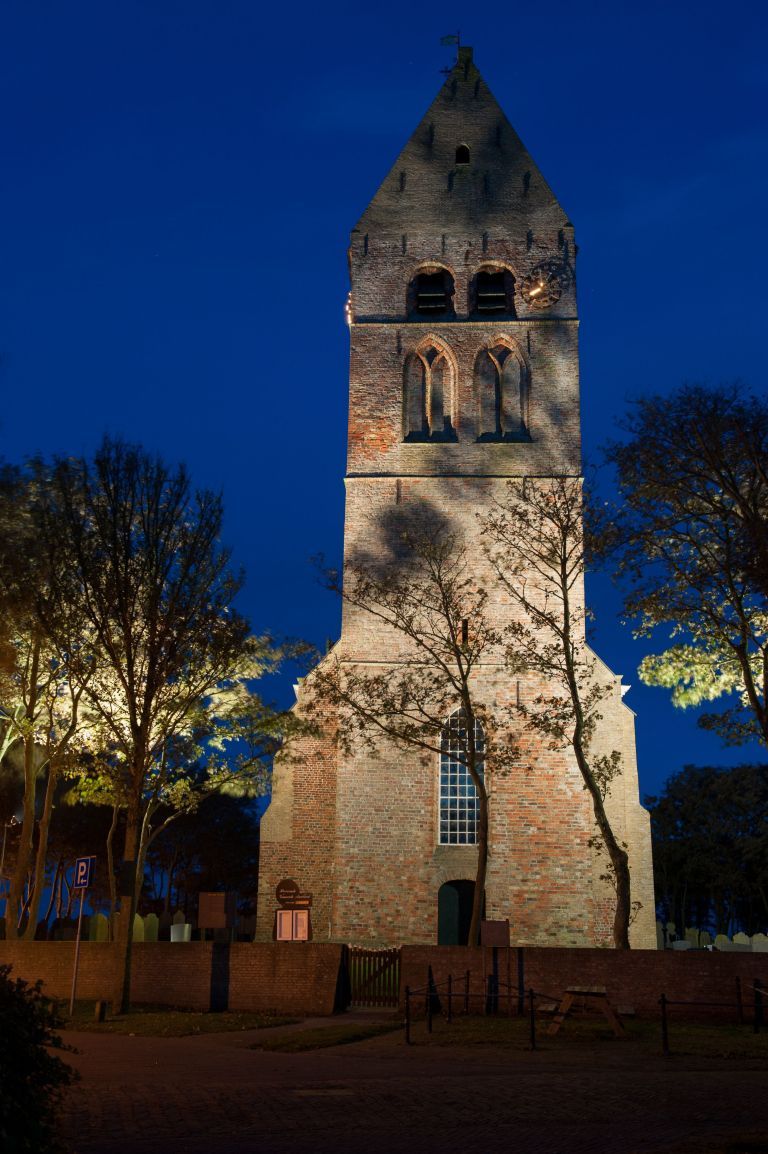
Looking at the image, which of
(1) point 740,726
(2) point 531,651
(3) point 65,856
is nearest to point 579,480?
(2) point 531,651

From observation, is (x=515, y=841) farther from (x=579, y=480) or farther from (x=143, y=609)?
(x=143, y=609)

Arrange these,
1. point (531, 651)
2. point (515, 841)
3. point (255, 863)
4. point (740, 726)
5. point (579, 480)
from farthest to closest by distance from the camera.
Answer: point (255, 863) → point (579, 480) → point (515, 841) → point (531, 651) → point (740, 726)

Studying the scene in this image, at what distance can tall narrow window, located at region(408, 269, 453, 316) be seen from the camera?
98.3 feet

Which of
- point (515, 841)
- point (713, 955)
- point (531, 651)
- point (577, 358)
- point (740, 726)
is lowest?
point (713, 955)

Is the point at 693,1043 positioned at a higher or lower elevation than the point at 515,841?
lower

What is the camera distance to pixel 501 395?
29.2 metres

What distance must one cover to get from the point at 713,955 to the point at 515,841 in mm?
8583

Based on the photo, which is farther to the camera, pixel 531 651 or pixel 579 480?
pixel 579 480

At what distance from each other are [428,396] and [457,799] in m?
10.4

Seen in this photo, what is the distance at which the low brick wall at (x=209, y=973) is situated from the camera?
18.7m

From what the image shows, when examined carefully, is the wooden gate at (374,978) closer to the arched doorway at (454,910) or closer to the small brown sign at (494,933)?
the small brown sign at (494,933)

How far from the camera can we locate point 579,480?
28.0 meters

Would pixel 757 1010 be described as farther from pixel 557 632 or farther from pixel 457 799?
pixel 457 799

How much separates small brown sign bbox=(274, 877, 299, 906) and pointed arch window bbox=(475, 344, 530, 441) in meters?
12.0
